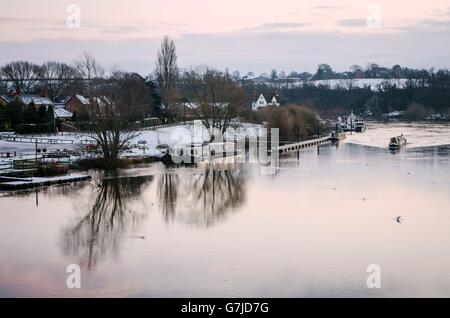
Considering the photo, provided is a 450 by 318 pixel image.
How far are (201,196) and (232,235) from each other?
171 inches

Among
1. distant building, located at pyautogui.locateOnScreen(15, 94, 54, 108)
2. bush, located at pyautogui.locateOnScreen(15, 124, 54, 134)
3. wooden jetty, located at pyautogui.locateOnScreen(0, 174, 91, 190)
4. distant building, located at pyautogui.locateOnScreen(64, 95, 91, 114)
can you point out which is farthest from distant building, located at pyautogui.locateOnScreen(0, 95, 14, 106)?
wooden jetty, located at pyautogui.locateOnScreen(0, 174, 91, 190)

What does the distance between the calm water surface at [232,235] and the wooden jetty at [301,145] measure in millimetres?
7181

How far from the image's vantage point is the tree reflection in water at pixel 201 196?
14125mm

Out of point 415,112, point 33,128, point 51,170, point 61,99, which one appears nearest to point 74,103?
point 61,99

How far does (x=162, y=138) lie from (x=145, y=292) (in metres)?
19.9

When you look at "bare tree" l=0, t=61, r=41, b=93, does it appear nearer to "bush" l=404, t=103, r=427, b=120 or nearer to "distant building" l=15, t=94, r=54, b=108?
"distant building" l=15, t=94, r=54, b=108

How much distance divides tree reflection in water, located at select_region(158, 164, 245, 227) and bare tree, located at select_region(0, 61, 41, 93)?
26160 mm

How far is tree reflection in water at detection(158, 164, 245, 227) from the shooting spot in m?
14.1

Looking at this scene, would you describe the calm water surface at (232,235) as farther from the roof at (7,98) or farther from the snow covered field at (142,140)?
the roof at (7,98)

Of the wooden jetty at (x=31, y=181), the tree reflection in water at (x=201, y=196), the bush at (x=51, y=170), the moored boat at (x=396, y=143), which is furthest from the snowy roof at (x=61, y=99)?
the wooden jetty at (x=31, y=181)

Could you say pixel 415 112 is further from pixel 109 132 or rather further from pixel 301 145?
pixel 109 132

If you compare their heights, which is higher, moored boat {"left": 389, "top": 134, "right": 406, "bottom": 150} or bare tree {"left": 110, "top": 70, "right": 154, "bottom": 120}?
bare tree {"left": 110, "top": 70, "right": 154, "bottom": 120}
